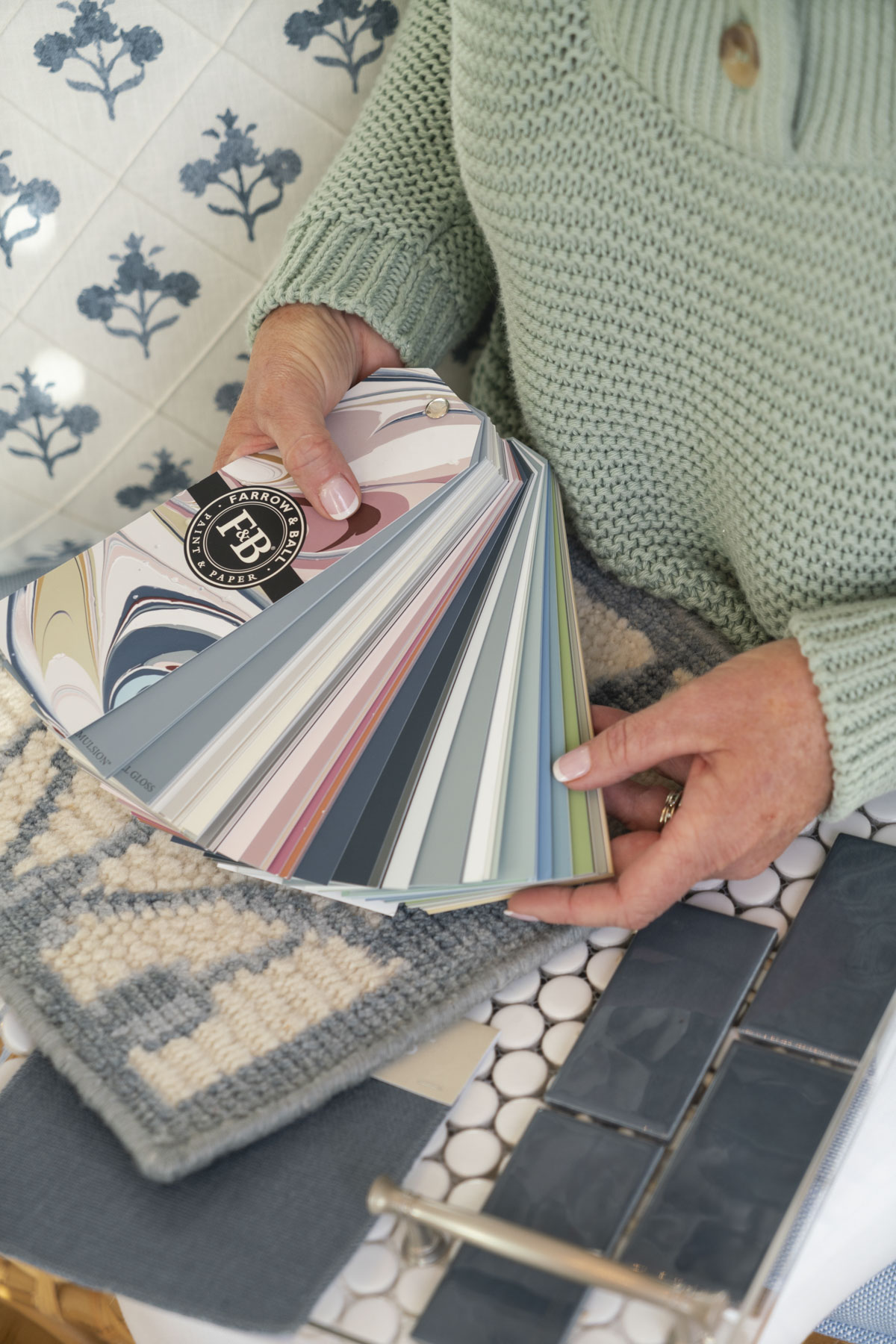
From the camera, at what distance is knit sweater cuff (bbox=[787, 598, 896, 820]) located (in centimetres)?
56

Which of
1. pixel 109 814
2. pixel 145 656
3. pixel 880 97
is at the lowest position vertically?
pixel 109 814

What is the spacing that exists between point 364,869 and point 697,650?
33 cm

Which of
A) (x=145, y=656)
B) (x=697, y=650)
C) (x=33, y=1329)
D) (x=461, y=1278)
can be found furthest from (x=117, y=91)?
(x=33, y=1329)

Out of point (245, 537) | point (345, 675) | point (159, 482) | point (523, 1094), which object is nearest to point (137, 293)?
point (159, 482)

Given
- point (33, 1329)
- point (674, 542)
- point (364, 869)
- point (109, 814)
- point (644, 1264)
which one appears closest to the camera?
point (644, 1264)

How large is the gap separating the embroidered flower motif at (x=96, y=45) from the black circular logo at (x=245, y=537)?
1.50 ft

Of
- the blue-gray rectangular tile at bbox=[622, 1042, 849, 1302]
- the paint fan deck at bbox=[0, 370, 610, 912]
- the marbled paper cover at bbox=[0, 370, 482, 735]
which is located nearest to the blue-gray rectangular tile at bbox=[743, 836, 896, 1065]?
the blue-gray rectangular tile at bbox=[622, 1042, 849, 1302]

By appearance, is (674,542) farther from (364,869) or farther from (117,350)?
(117,350)

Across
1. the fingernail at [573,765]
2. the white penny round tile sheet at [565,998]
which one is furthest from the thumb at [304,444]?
A: the white penny round tile sheet at [565,998]

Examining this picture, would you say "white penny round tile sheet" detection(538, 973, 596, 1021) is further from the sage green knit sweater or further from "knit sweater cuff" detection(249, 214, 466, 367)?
"knit sweater cuff" detection(249, 214, 466, 367)

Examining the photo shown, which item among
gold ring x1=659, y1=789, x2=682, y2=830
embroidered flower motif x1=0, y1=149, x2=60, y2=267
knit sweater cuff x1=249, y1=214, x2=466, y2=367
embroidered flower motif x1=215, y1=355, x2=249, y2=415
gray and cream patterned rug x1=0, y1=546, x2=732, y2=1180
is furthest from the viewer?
embroidered flower motif x1=215, y1=355, x2=249, y2=415

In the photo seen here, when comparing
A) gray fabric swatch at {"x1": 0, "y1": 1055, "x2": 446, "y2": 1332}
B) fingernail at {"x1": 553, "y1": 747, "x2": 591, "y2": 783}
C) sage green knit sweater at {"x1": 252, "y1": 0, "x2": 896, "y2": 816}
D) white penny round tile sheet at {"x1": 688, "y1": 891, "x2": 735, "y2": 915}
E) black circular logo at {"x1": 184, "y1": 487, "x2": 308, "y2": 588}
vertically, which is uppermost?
sage green knit sweater at {"x1": 252, "y1": 0, "x2": 896, "y2": 816}

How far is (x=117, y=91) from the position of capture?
0.88 m

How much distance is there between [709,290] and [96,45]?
0.61 meters
